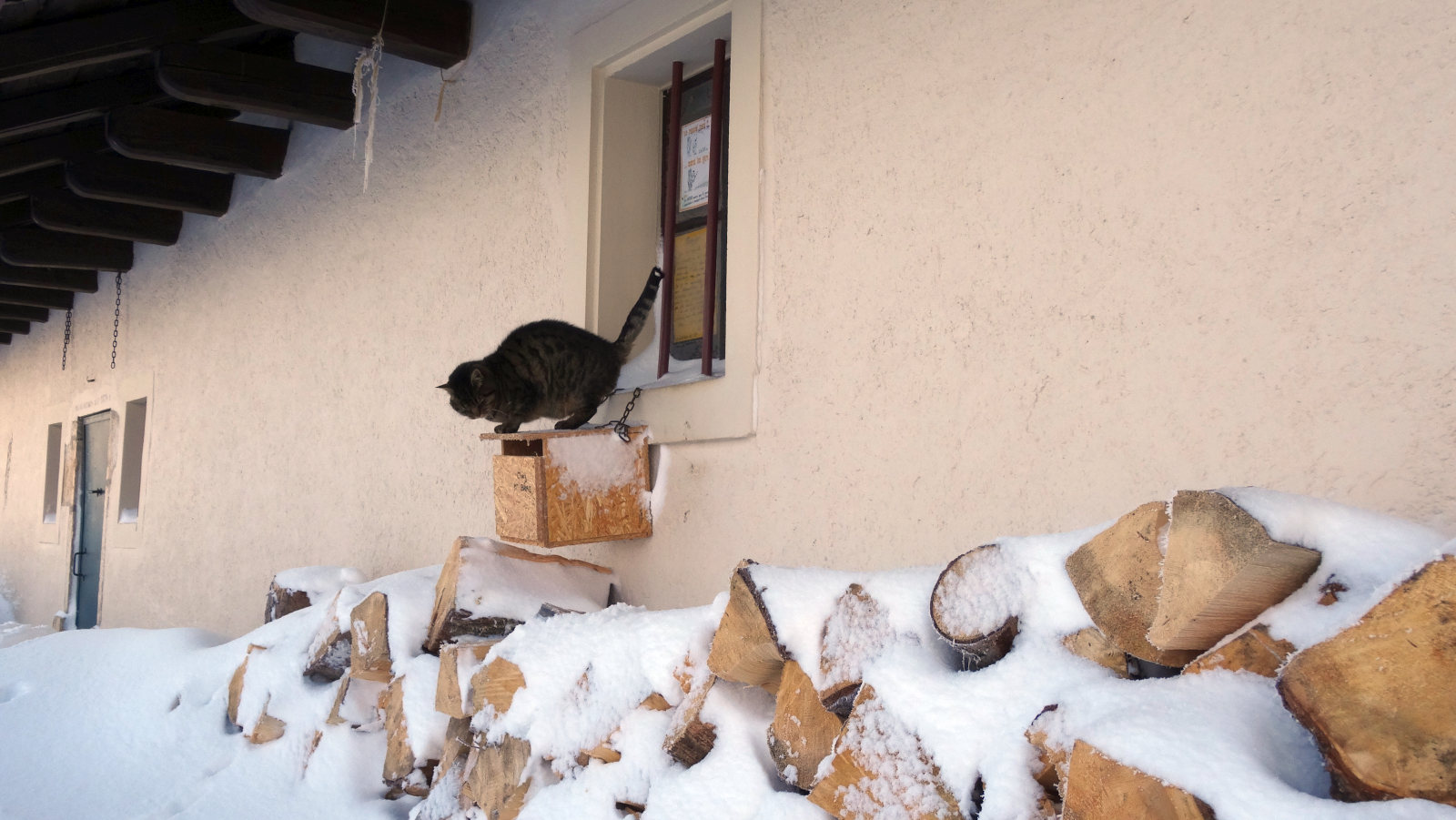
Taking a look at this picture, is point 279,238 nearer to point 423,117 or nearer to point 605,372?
point 423,117

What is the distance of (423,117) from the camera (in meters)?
A: 4.29

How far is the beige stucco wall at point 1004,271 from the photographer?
1.63 m

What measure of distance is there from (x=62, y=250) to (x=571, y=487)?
5413mm

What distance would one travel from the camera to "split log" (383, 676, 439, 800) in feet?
8.26

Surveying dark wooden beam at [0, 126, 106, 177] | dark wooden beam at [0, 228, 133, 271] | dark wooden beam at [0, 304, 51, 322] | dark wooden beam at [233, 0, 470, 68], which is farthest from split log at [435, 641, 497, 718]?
dark wooden beam at [0, 304, 51, 322]

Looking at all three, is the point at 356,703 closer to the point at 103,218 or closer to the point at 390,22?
the point at 390,22

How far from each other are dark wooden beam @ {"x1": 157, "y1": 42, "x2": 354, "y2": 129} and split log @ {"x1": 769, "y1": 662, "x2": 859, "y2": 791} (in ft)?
12.2

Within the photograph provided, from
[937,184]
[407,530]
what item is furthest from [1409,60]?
[407,530]

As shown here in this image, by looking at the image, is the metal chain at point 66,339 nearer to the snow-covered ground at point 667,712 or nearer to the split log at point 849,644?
the snow-covered ground at point 667,712

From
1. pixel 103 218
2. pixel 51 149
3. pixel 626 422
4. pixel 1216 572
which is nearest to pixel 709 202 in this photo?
pixel 626 422

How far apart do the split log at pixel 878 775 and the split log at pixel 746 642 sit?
0.21 metres

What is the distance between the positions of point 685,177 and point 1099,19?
1661mm

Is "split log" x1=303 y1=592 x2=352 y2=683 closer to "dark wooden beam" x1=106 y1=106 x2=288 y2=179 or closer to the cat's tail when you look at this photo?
the cat's tail

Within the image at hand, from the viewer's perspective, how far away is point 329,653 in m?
2.99
